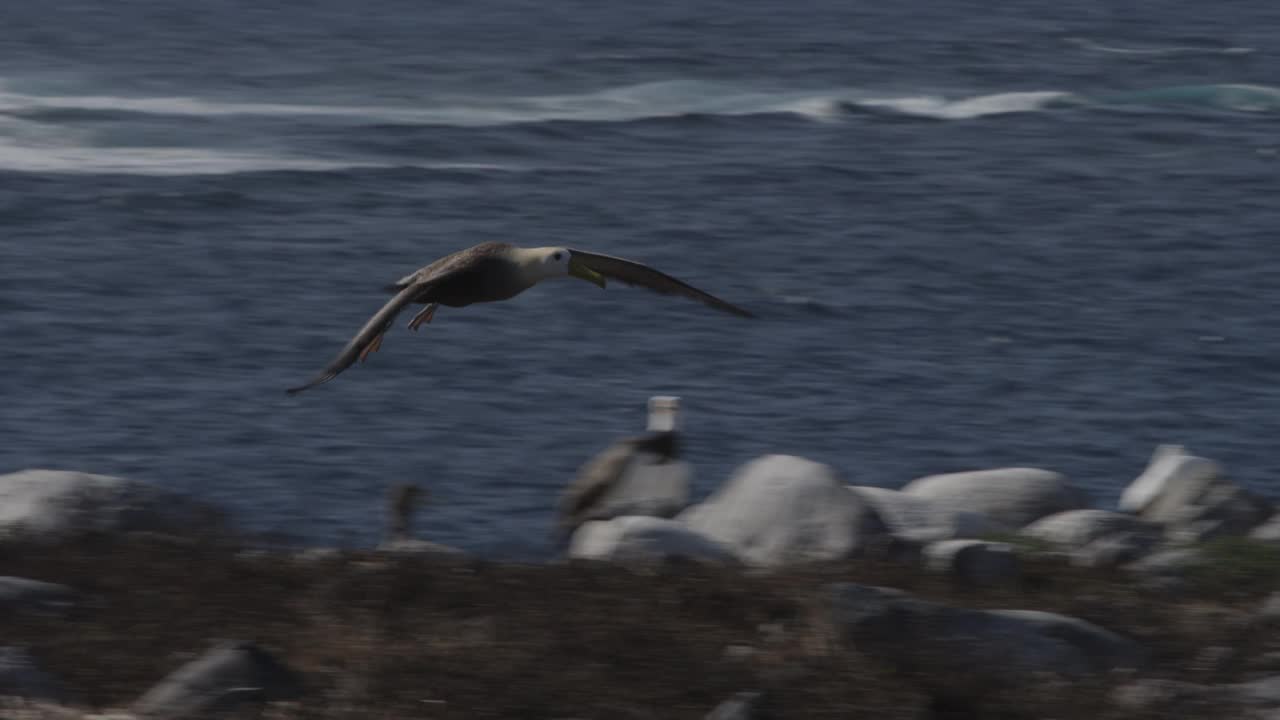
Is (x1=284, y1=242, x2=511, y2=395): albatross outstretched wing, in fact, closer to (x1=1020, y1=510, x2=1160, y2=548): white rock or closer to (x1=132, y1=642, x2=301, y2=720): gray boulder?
(x1=132, y1=642, x2=301, y2=720): gray boulder

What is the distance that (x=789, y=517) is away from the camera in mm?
12438

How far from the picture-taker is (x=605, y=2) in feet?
189

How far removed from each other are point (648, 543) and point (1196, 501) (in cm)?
451

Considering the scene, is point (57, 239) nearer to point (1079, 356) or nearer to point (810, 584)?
point (1079, 356)

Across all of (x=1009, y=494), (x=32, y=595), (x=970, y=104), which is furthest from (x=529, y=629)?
(x=970, y=104)

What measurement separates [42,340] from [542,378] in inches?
203

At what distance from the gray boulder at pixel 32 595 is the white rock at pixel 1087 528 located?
5.54 m

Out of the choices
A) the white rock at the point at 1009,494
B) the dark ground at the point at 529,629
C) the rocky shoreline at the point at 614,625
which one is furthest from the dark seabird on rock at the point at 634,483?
the dark ground at the point at 529,629

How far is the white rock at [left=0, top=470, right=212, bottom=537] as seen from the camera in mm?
11195

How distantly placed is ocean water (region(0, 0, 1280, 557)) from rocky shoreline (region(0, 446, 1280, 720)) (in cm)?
202

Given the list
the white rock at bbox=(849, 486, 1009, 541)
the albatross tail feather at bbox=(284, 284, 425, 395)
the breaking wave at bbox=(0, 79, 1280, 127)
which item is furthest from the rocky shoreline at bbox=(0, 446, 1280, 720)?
the breaking wave at bbox=(0, 79, 1280, 127)

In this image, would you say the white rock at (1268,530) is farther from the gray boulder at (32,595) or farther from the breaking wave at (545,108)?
the breaking wave at (545,108)

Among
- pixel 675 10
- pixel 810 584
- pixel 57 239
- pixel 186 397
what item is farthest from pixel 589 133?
pixel 810 584

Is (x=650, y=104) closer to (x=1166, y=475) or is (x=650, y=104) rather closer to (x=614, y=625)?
(x=1166, y=475)
